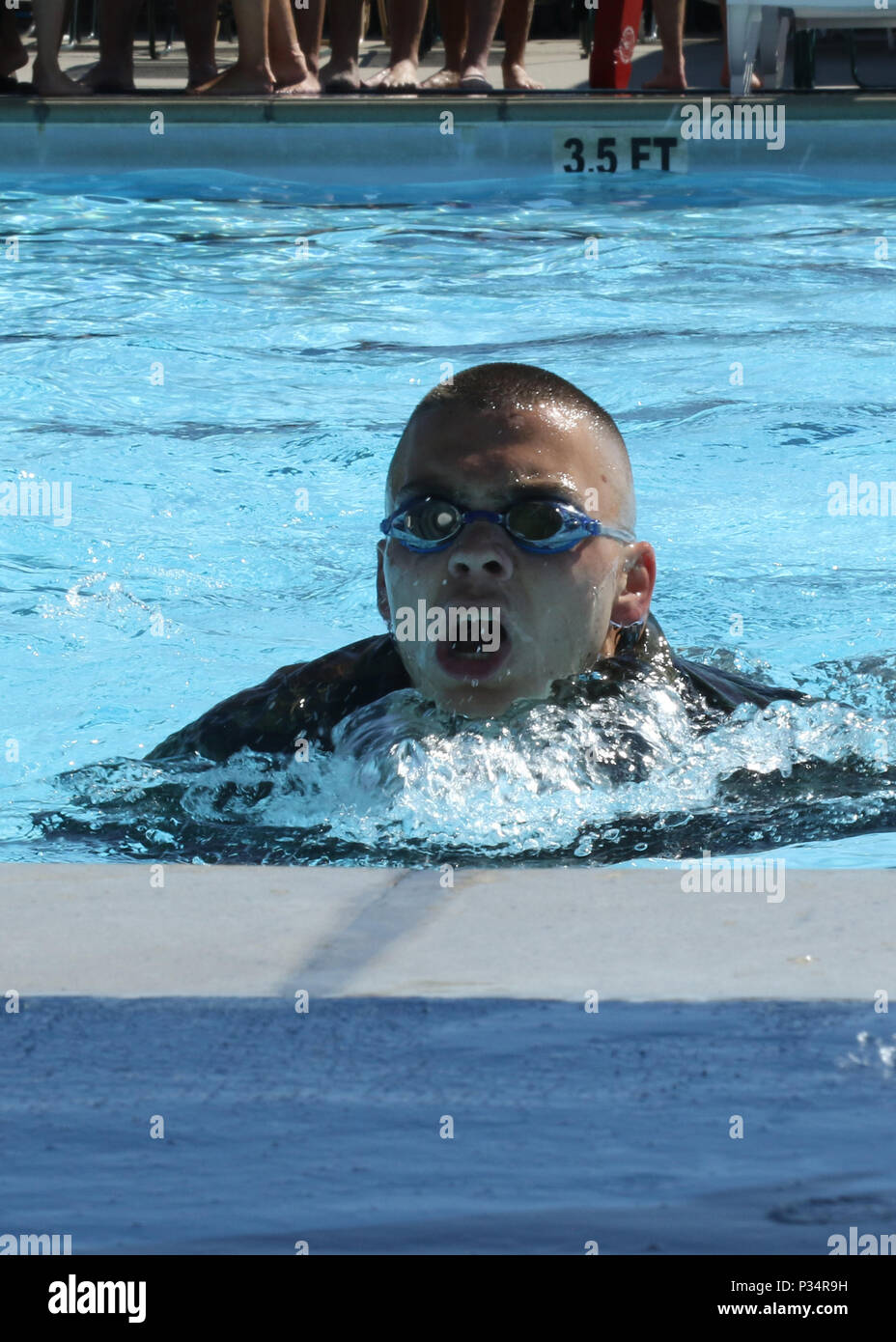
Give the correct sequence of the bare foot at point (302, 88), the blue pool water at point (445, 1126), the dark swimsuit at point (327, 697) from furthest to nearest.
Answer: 1. the bare foot at point (302, 88)
2. the dark swimsuit at point (327, 697)
3. the blue pool water at point (445, 1126)

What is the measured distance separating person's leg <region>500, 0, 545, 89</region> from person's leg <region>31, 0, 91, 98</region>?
105 inches

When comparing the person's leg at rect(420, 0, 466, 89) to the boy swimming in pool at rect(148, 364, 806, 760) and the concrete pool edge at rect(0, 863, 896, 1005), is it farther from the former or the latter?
the concrete pool edge at rect(0, 863, 896, 1005)

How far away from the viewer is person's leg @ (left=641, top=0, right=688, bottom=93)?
10391 mm

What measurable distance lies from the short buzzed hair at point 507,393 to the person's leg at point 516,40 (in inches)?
322

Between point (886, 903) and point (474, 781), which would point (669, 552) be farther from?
point (886, 903)

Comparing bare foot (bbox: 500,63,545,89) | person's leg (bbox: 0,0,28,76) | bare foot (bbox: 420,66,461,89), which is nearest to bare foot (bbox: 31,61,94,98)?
person's leg (bbox: 0,0,28,76)

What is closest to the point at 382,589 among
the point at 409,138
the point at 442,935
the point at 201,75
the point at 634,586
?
the point at 634,586

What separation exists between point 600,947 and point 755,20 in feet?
32.9

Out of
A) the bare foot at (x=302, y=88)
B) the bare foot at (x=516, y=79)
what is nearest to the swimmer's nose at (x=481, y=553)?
the bare foot at (x=302, y=88)

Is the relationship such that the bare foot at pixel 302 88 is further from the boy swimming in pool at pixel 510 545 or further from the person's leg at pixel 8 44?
the boy swimming in pool at pixel 510 545

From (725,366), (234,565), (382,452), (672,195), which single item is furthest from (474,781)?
(672,195)

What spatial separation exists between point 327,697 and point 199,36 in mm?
8554

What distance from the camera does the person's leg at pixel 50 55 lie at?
388 inches

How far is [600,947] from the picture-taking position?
5.65ft
